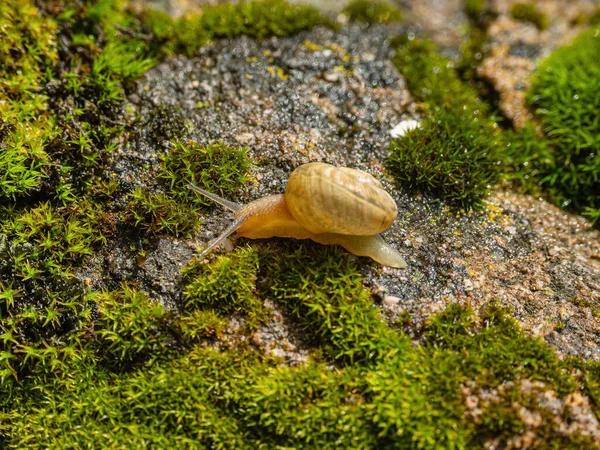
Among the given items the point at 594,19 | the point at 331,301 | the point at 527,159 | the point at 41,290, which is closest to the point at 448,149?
the point at 527,159

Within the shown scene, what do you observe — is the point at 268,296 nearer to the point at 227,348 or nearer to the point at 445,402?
the point at 227,348

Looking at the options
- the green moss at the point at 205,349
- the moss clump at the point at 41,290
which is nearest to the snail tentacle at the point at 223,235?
the green moss at the point at 205,349

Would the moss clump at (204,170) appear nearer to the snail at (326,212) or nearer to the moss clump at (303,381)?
the snail at (326,212)

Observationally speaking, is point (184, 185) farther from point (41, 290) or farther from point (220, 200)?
point (41, 290)

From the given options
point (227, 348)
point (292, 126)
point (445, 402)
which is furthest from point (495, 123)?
point (227, 348)

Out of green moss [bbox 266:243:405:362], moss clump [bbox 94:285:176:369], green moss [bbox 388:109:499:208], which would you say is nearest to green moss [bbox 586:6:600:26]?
green moss [bbox 388:109:499:208]

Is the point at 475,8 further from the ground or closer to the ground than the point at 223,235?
further from the ground
